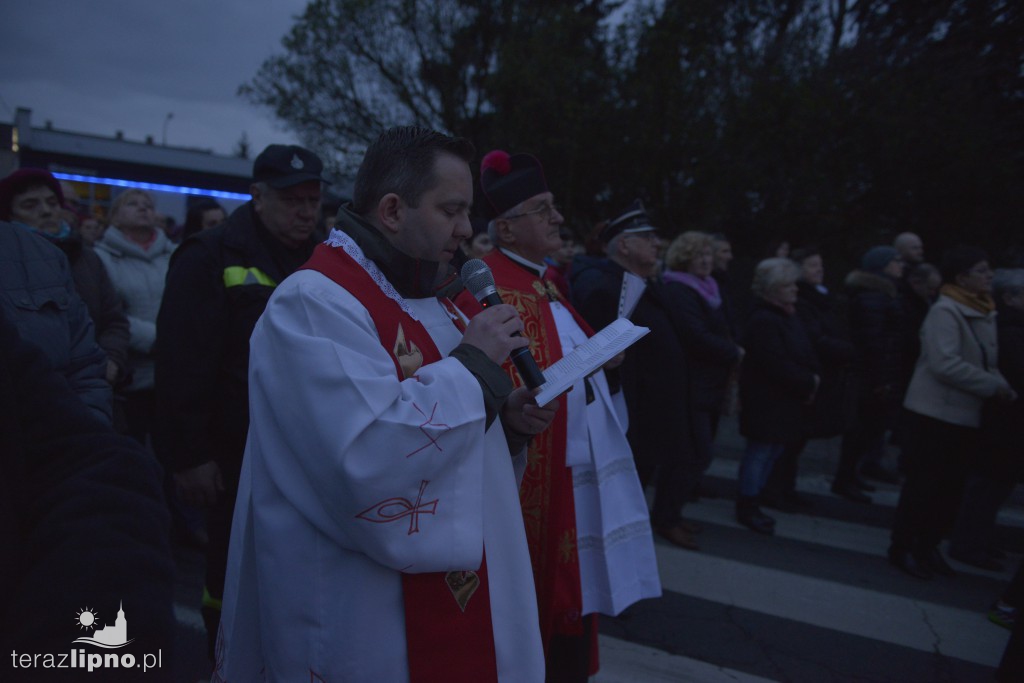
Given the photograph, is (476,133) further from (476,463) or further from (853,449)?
(476,463)

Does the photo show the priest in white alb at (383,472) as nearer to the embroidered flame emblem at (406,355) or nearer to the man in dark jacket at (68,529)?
the embroidered flame emblem at (406,355)

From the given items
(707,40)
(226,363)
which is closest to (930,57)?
(707,40)

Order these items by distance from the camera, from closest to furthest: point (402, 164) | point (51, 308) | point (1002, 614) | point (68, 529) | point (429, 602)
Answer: point (68, 529) → point (429, 602) → point (402, 164) → point (51, 308) → point (1002, 614)

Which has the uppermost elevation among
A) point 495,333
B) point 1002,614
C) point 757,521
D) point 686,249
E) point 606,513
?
point 686,249

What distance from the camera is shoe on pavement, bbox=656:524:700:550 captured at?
4996mm

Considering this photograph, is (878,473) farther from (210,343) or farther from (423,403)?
(423,403)

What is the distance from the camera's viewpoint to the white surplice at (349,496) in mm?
1421

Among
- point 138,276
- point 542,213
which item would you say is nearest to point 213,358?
point 542,213

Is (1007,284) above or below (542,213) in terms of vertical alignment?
below

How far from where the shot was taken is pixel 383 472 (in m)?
1.41

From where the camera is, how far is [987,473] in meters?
4.66

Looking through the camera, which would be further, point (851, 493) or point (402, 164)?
point (851, 493)

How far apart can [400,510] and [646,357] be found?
327 centimetres

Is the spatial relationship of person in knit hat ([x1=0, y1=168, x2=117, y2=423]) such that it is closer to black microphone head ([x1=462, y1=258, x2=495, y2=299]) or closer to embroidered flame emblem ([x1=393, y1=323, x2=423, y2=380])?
embroidered flame emblem ([x1=393, y1=323, x2=423, y2=380])
